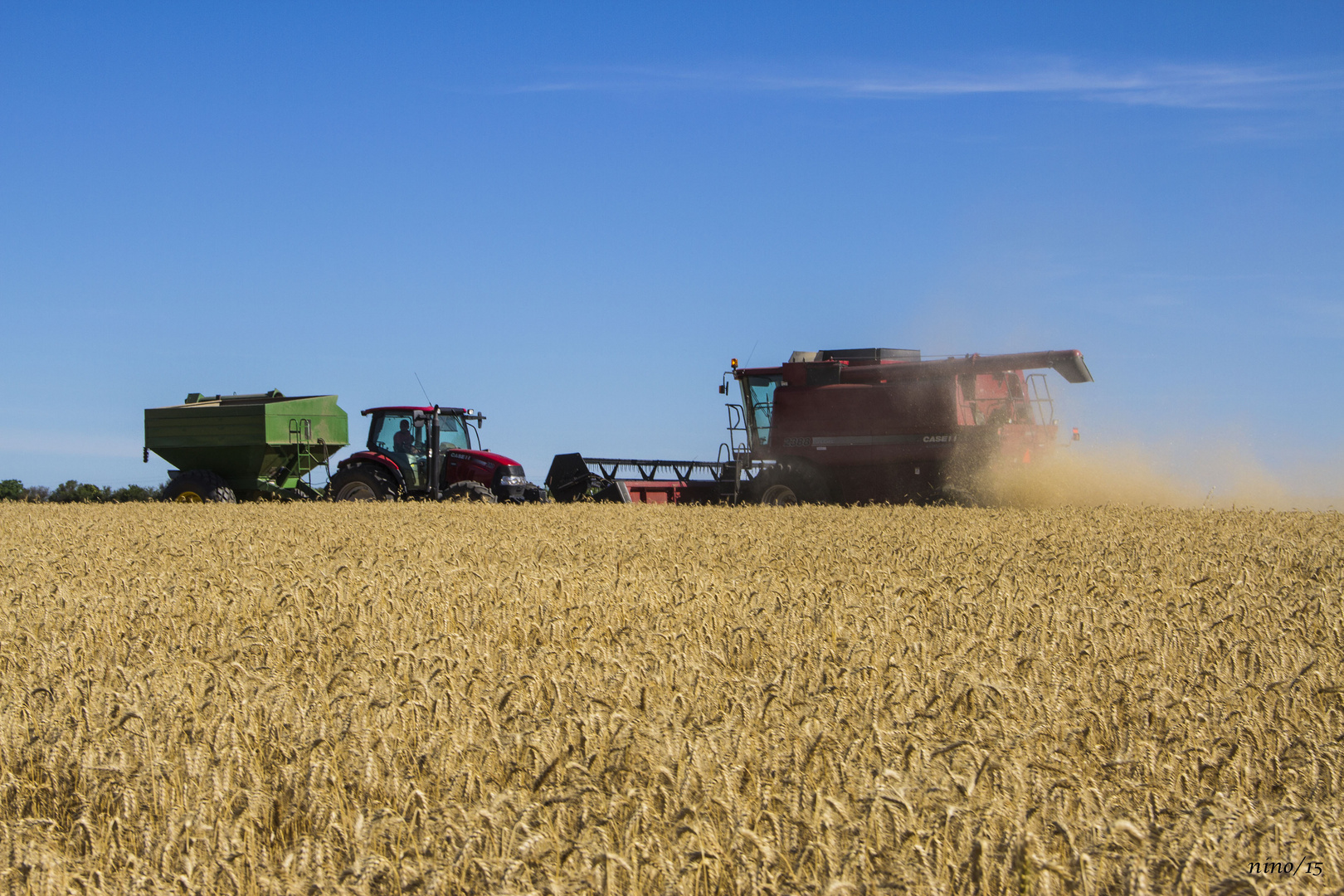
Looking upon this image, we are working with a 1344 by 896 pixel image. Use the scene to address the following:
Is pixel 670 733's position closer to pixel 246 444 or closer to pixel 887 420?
pixel 887 420

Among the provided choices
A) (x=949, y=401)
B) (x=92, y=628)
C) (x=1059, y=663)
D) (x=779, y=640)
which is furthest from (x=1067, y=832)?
(x=949, y=401)

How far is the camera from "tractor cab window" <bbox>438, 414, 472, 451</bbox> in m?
19.0

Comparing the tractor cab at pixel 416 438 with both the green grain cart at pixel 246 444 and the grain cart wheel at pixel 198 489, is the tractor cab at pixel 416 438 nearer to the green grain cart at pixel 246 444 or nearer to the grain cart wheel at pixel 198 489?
the green grain cart at pixel 246 444

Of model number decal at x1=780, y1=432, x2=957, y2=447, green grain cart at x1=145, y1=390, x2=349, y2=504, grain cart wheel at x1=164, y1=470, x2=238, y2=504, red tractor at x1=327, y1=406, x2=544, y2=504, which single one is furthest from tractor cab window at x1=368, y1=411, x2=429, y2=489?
model number decal at x1=780, y1=432, x2=957, y2=447

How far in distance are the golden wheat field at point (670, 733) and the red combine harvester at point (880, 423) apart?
908cm

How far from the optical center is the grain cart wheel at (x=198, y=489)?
20.0 metres

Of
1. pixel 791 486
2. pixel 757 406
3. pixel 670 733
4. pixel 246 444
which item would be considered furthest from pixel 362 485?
pixel 670 733

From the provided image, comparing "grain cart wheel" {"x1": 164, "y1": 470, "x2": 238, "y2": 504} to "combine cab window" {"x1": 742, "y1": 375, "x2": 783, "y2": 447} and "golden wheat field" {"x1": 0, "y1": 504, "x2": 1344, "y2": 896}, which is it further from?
"golden wheat field" {"x1": 0, "y1": 504, "x2": 1344, "y2": 896}

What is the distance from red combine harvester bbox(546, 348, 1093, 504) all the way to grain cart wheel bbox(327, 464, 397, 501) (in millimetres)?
4201

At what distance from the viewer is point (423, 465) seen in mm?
18859

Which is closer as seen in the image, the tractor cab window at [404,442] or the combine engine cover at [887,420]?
the combine engine cover at [887,420]

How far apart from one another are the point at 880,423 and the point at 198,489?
12.4 meters

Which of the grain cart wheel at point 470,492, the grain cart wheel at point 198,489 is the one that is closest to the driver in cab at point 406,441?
the grain cart wheel at point 470,492

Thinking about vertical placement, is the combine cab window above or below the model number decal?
above
